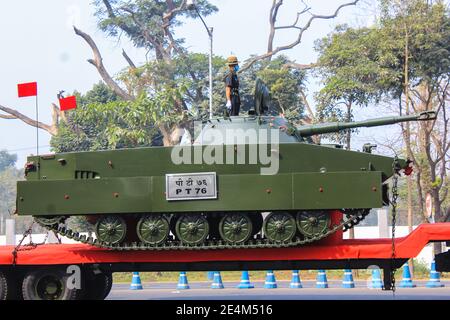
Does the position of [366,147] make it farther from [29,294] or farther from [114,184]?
[29,294]

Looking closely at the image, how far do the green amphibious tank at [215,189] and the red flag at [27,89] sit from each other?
2.69 meters

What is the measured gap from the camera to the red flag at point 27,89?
17.8 metres

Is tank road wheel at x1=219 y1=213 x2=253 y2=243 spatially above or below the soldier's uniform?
below

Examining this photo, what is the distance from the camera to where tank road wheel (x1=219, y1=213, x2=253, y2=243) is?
47.9 ft

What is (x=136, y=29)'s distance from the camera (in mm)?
54344

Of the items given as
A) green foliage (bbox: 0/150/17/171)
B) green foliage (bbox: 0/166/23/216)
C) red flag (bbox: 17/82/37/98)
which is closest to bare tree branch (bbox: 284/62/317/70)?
red flag (bbox: 17/82/37/98)

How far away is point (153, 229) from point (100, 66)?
1436 inches

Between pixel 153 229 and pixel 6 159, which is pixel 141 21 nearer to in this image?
pixel 153 229

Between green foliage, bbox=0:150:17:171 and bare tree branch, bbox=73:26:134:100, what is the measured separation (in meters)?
90.3

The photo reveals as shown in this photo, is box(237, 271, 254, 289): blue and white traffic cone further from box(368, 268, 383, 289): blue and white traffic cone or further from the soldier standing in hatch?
the soldier standing in hatch

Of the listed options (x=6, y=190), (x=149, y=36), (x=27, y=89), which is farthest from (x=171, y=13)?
(x=6, y=190)

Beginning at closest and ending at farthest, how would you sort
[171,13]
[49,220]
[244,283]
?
[49,220] → [244,283] → [171,13]

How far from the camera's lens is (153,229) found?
1487cm
